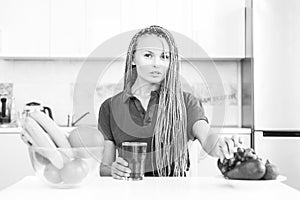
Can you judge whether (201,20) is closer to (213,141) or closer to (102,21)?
(102,21)

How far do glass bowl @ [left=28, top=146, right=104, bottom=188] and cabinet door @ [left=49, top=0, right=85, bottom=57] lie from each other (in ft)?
7.20

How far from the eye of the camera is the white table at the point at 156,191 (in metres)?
1.31

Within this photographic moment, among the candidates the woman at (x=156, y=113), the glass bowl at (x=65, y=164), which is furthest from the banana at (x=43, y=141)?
the woman at (x=156, y=113)

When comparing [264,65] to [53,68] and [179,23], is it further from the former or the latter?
[53,68]

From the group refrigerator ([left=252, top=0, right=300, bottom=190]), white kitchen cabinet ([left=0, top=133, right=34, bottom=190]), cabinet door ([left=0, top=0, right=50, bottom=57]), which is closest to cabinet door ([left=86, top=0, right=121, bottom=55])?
cabinet door ([left=0, top=0, right=50, bottom=57])

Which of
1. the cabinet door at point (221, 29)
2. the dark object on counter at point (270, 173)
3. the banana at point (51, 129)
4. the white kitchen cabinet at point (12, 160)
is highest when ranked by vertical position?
the cabinet door at point (221, 29)

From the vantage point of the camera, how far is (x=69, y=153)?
132 centimetres

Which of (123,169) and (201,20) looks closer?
(123,169)

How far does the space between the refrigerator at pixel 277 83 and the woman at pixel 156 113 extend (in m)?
1.51

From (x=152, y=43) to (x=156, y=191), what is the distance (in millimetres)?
615

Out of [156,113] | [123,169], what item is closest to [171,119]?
[156,113]

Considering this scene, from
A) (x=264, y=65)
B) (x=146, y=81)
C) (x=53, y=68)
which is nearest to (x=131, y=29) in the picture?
(x=53, y=68)

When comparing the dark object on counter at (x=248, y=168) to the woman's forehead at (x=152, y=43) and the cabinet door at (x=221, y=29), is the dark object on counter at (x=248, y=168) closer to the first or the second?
the woman's forehead at (x=152, y=43)

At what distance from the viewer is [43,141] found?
1.34 meters
